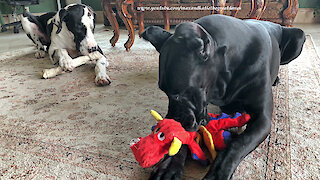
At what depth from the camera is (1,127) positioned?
1249 mm

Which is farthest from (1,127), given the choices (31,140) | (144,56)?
(144,56)

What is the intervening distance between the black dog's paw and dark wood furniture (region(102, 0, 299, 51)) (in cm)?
232

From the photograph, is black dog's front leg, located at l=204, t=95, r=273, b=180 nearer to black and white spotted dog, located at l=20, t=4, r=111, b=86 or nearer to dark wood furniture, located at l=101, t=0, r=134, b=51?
black and white spotted dog, located at l=20, t=4, r=111, b=86

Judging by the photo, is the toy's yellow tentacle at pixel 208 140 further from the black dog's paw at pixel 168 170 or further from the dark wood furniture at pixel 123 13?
the dark wood furniture at pixel 123 13

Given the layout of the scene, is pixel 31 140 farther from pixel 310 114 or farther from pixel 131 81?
pixel 310 114

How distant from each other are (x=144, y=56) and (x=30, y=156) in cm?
184

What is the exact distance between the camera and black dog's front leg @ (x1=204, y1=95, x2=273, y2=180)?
0.78 metres

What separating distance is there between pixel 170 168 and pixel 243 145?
279mm

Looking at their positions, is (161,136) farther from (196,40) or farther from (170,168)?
(196,40)

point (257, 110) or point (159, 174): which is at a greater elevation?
point (257, 110)

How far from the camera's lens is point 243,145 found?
0.84m

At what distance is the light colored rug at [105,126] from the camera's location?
34.8 inches

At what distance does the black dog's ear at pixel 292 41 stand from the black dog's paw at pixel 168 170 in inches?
43.9

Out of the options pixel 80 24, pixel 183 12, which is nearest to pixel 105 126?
pixel 80 24
